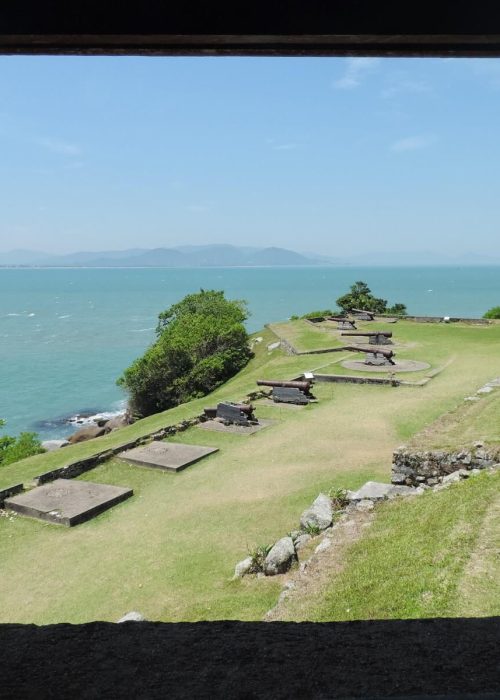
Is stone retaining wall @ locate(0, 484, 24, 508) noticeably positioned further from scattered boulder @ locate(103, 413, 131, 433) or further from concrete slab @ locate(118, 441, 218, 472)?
scattered boulder @ locate(103, 413, 131, 433)

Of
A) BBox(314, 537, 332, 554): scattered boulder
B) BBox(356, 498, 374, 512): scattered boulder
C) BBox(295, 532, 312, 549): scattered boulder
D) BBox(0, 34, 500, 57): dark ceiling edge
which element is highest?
BBox(0, 34, 500, 57): dark ceiling edge

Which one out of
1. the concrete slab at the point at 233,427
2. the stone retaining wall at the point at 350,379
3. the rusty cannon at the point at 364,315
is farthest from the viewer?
the rusty cannon at the point at 364,315

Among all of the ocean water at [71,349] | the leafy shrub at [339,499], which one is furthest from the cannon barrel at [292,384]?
the ocean water at [71,349]

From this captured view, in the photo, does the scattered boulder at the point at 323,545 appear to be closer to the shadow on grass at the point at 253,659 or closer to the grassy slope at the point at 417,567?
the grassy slope at the point at 417,567

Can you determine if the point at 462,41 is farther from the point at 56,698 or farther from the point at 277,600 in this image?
the point at 277,600

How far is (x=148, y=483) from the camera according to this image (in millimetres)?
10938

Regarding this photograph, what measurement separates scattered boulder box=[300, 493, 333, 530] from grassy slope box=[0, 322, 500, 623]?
521mm

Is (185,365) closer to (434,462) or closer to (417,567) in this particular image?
(434,462)

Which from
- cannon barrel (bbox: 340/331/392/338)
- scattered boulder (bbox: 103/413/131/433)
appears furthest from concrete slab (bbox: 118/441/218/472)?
scattered boulder (bbox: 103/413/131/433)

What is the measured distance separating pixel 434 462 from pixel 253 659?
7.16 meters

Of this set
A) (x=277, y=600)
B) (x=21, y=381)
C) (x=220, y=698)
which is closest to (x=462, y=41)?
(x=220, y=698)

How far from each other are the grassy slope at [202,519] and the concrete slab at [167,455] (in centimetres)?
21

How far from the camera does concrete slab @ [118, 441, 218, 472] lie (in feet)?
38.0

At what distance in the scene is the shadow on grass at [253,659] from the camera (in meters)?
2.32
